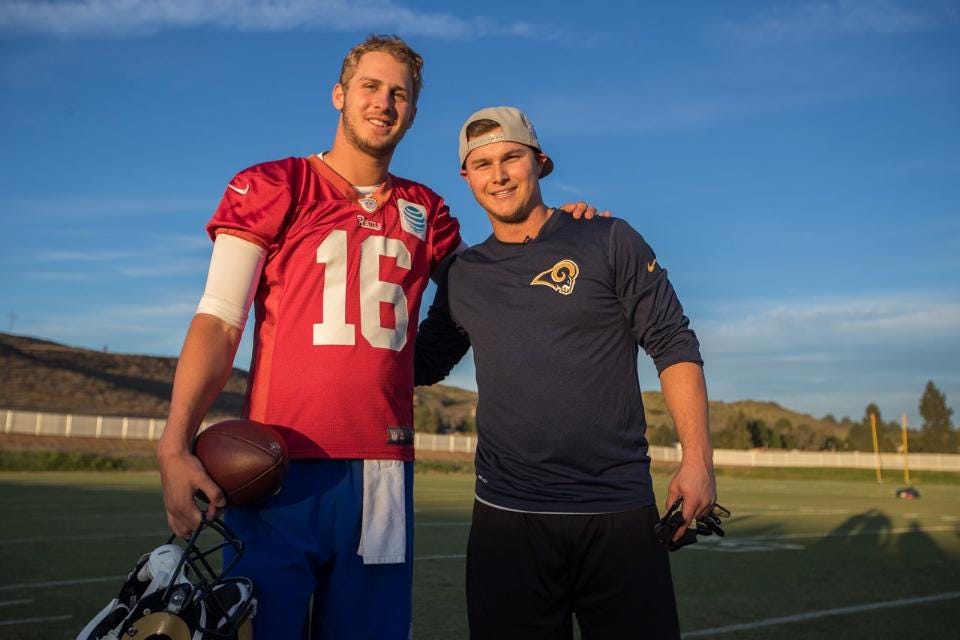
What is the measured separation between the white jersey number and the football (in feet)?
1.14

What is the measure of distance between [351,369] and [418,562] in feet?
20.6

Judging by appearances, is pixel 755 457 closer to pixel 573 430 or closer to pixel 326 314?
pixel 573 430

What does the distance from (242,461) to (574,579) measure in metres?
1.03

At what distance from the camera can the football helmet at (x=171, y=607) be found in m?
1.95

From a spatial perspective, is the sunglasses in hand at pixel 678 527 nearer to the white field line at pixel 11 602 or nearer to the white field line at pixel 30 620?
the white field line at pixel 30 620

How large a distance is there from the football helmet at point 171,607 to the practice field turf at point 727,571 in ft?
11.7

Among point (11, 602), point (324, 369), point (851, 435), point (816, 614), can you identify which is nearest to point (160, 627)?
point (324, 369)

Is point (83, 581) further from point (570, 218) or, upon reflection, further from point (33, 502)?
point (33, 502)

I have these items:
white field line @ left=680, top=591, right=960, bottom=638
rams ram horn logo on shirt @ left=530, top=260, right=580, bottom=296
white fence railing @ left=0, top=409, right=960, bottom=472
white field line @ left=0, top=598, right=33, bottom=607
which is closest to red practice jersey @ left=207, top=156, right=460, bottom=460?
rams ram horn logo on shirt @ left=530, top=260, right=580, bottom=296

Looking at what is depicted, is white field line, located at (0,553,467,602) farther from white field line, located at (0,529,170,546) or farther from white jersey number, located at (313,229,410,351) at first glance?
white jersey number, located at (313,229,410,351)

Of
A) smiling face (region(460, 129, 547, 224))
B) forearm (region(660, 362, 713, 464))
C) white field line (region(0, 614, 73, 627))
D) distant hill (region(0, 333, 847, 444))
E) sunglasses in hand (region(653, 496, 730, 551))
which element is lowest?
white field line (region(0, 614, 73, 627))

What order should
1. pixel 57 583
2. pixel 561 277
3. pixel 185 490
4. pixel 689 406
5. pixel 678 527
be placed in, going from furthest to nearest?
pixel 57 583 → pixel 561 277 → pixel 689 406 → pixel 678 527 → pixel 185 490

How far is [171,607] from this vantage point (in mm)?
1989

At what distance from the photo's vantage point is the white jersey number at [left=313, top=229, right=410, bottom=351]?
2.54 metres
